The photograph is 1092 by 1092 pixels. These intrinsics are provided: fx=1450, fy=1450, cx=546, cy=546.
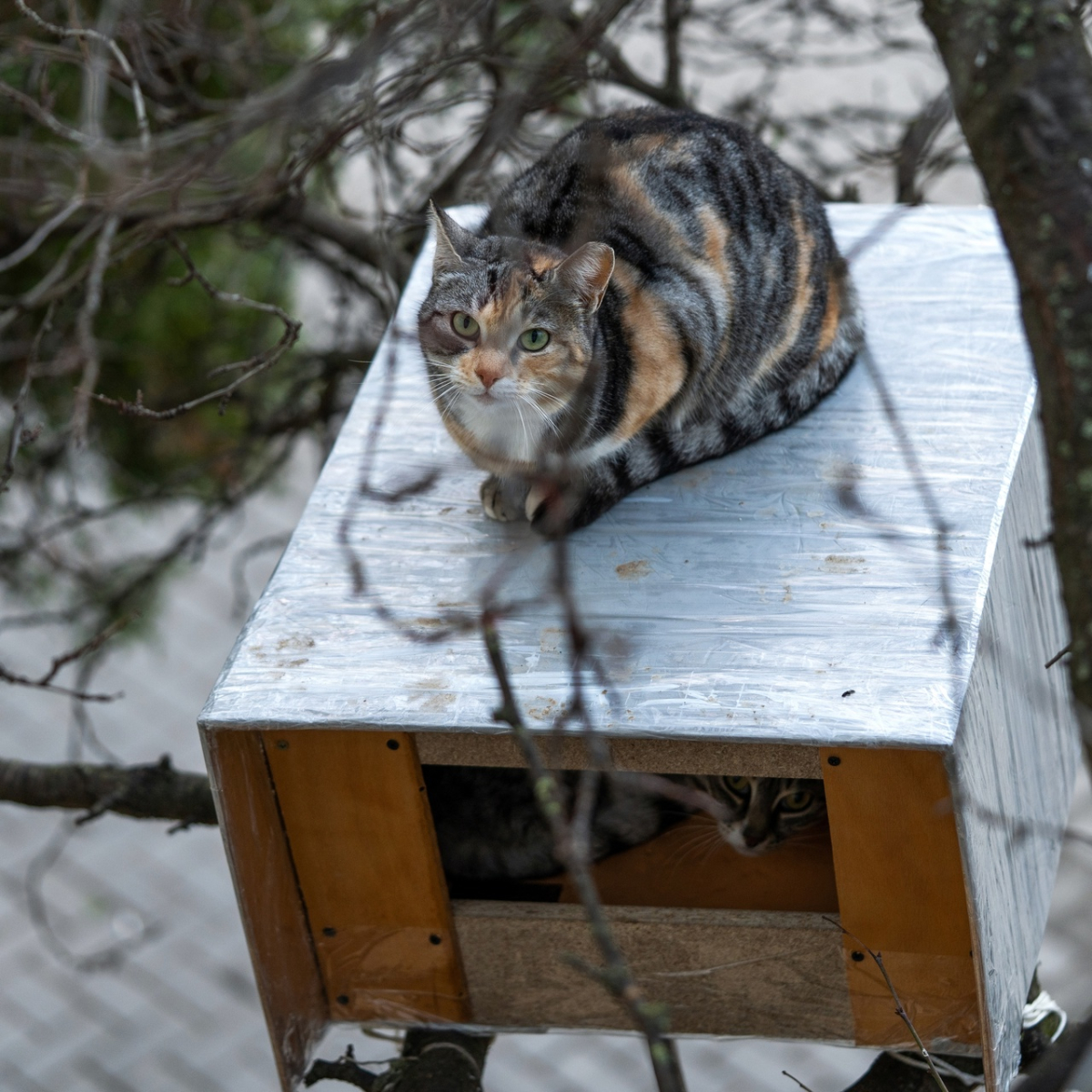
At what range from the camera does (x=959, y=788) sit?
1442mm

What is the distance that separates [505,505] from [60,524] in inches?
42.3

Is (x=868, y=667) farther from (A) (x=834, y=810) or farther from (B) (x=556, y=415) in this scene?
(B) (x=556, y=415)

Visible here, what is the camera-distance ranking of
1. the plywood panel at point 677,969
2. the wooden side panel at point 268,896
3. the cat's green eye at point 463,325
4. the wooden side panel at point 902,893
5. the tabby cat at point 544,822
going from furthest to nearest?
the tabby cat at point 544,822 → the cat's green eye at point 463,325 → the plywood panel at point 677,969 → the wooden side panel at point 268,896 → the wooden side panel at point 902,893

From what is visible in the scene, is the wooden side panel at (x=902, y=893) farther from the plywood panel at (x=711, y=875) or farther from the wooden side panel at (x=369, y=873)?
the wooden side panel at (x=369, y=873)

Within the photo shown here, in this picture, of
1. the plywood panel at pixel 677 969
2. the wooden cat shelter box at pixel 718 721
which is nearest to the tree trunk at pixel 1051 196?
the wooden cat shelter box at pixel 718 721

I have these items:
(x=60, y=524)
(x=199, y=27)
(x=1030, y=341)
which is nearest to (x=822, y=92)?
(x=199, y=27)

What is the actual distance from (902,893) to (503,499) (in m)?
0.71

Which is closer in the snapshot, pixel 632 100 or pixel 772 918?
pixel 772 918

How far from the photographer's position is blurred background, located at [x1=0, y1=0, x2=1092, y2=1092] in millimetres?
2016

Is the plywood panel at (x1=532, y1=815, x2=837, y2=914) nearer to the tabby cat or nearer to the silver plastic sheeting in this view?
the tabby cat

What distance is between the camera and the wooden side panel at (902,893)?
61.3 inches

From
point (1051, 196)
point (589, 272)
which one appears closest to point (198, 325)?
point (589, 272)

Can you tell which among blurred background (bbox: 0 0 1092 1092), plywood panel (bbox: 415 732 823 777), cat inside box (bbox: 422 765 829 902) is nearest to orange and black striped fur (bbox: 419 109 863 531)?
blurred background (bbox: 0 0 1092 1092)

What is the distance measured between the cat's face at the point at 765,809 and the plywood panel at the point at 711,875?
0.03 meters
